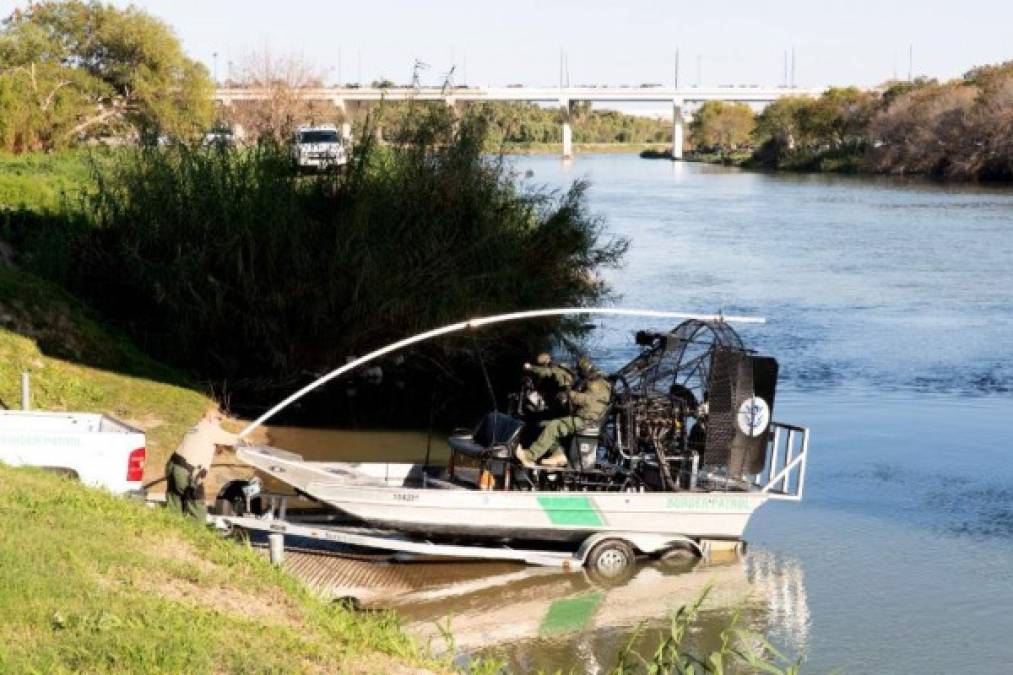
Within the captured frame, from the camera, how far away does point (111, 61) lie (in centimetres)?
6500

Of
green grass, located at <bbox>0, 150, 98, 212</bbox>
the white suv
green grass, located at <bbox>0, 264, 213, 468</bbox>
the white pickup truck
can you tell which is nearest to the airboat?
the white pickup truck

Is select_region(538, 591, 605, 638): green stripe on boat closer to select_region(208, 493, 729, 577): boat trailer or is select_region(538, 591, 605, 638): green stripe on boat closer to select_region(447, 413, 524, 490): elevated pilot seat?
select_region(208, 493, 729, 577): boat trailer

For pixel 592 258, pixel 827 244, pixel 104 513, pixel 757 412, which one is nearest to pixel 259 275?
pixel 592 258

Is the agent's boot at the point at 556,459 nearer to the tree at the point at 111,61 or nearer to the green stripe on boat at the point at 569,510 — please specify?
the green stripe on boat at the point at 569,510

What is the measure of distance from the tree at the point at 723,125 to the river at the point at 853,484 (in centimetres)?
11485

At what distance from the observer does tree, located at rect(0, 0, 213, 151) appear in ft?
201

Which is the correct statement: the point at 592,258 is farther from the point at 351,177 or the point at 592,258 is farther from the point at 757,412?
the point at 757,412

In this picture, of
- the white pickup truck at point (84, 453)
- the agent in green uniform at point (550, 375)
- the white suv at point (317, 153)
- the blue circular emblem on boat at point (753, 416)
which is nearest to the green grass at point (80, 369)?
the white suv at point (317, 153)

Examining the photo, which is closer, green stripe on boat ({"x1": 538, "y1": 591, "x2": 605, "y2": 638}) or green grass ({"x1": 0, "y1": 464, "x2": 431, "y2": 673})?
green grass ({"x1": 0, "y1": 464, "x2": 431, "y2": 673})

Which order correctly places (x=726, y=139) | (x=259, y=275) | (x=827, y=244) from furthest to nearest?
(x=726, y=139) < (x=827, y=244) < (x=259, y=275)

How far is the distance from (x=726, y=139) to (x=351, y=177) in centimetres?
14769

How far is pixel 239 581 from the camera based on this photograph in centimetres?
1153

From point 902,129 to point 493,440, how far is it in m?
97.3

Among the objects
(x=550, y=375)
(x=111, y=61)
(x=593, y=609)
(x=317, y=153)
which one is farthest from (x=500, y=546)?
(x=111, y=61)
